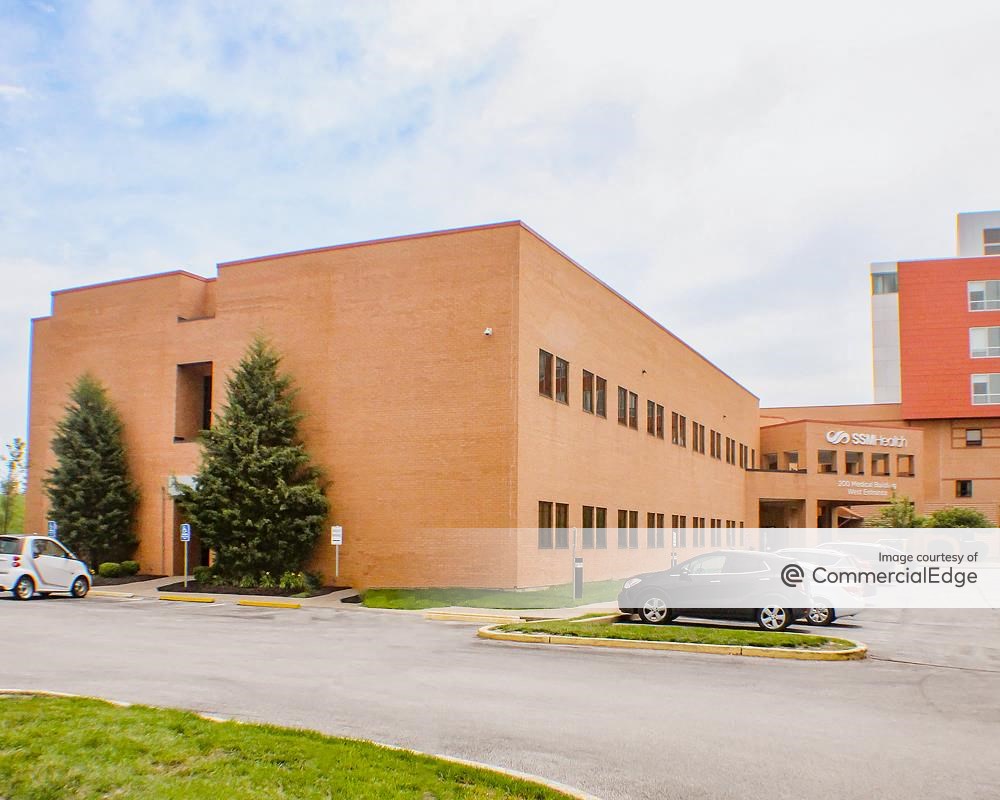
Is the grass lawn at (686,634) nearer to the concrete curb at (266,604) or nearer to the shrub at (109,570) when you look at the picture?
the concrete curb at (266,604)

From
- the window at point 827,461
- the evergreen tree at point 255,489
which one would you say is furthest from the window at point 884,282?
the evergreen tree at point 255,489

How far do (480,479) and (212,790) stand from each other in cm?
2210

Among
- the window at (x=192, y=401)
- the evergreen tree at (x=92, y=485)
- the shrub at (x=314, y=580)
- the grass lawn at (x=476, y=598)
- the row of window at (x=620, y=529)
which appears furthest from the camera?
the window at (x=192, y=401)

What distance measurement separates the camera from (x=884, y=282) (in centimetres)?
9356

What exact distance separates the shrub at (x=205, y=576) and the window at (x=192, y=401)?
592cm

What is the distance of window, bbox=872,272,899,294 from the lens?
93.1 m

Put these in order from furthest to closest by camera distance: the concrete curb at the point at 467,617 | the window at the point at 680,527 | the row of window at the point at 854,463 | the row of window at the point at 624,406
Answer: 1. the row of window at the point at 854,463
2. the window at the point at 680,527
3. the row of window at the point at 624,406
4. the concrete curb at the point at 467,617

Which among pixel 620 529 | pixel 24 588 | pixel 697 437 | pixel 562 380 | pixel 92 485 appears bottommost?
pixel 24 588

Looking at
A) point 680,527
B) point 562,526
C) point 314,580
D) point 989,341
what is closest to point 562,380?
point 562,526

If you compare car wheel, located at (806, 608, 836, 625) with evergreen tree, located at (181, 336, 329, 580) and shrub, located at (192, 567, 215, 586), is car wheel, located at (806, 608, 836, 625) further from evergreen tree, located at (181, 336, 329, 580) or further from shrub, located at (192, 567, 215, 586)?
shrub, located at (192, 567, 215, 586)

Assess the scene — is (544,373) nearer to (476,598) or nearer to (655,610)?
(476,598)

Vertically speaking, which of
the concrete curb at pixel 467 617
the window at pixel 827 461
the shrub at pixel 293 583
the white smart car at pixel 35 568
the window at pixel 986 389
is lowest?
the concrete curb at pixel 467 617

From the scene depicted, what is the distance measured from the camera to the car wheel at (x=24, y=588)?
995 inches

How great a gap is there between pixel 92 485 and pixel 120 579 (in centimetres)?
354
